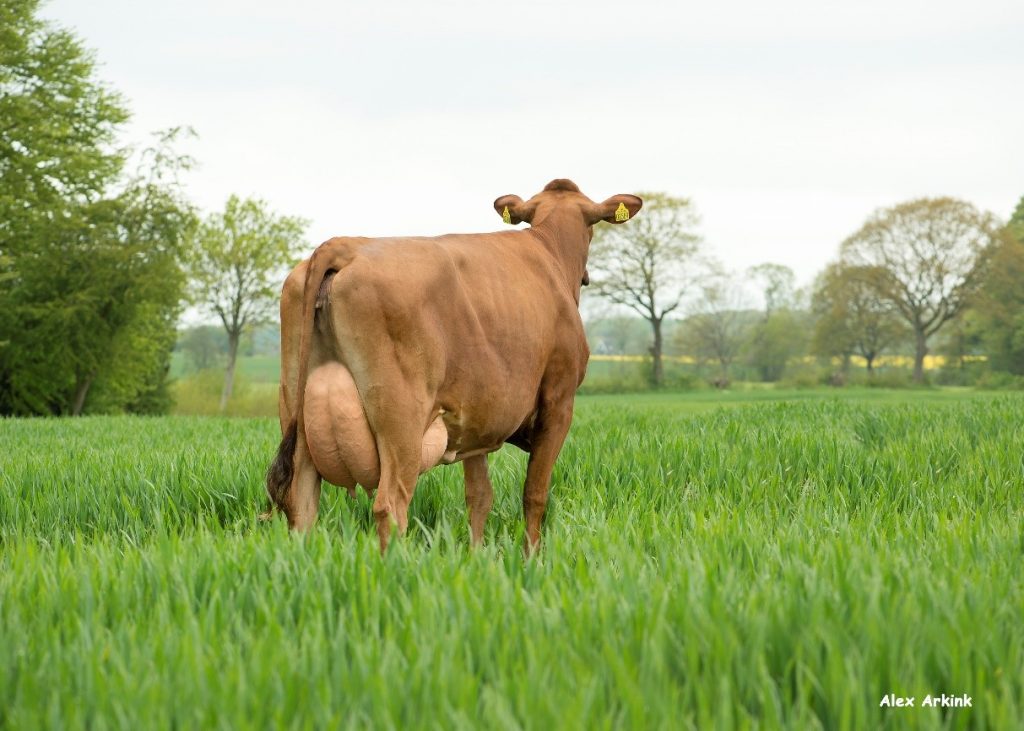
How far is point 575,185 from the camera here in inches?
214

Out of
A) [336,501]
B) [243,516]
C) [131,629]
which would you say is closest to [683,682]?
[131,629]

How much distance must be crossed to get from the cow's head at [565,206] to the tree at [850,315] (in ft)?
159

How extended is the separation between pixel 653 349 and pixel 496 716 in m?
53.9

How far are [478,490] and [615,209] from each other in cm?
195

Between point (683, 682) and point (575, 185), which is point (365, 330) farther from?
point (575, 185)

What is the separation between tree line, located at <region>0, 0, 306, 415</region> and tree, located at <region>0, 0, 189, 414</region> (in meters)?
0.04

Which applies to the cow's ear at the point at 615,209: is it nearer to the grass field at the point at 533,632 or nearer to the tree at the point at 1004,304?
the grass field at the point at 533,632

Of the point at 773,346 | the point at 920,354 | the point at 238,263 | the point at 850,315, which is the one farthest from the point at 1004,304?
the point at 238,263

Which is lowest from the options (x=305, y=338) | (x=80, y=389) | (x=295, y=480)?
(x=80, y=389)

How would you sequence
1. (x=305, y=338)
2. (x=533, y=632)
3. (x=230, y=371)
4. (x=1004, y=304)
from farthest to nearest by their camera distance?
(x=1004, y=304), (x=230, y=371), (x=305, y=338), (x=533, y=632)

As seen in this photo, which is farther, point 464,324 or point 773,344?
point 773,344

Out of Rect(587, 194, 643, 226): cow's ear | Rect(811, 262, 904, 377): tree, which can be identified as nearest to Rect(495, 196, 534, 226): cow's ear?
Rect(587, 194, 643, 226): cow's ear

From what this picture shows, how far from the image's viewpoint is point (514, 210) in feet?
17.6

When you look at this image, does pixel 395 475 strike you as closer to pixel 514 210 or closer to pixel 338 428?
pixel 338 428
